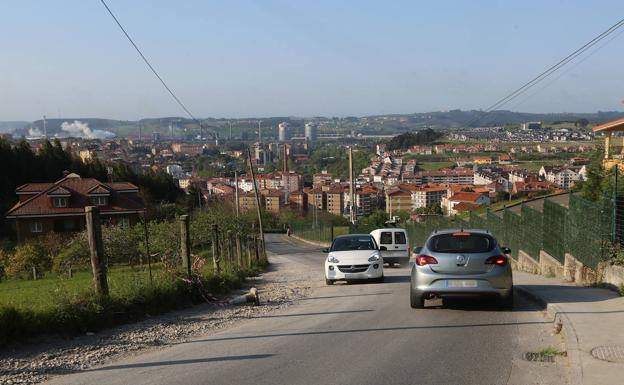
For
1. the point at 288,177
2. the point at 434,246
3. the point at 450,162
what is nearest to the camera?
the point at 434,246

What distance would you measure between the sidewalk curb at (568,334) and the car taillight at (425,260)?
2127 millimetres

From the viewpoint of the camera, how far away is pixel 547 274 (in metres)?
20.2

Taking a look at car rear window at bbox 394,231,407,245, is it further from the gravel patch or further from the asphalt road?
the asphalt road

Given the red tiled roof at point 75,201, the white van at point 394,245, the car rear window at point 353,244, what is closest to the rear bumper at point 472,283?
the car rear window at point 353,244

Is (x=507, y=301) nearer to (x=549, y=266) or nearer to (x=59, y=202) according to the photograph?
(x=549, y=266)

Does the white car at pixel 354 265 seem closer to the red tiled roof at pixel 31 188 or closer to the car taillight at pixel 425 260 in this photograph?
the car taillight at pixel 425 260

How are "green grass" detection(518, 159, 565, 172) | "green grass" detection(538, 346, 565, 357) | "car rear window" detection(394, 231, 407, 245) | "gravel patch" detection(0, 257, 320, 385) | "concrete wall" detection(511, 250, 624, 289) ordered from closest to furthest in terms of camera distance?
"gravel patch" detection(0, 257, 320, 385) < "green grass" detection(538, 346, 565, 357) < "concrete wall" detection(511, 250, 624, 289) < "car rear window" detection(394, 231, 407, 245) < "green grass" detection(518, 159, 565, 172)

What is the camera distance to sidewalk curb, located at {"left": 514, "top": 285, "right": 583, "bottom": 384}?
715cm

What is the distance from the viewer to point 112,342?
396 inches

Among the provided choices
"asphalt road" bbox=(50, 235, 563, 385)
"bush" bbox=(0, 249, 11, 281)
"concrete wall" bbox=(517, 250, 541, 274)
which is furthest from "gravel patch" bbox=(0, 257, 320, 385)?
"bush" bbox=(0, 249, 11, 281)

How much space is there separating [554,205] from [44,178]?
6561 centimetres

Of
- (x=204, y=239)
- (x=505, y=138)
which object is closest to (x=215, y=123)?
(x=505, y=138)

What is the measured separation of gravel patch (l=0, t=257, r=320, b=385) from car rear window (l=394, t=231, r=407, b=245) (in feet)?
59.8

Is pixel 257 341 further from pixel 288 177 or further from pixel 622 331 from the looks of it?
pixel 288 177
